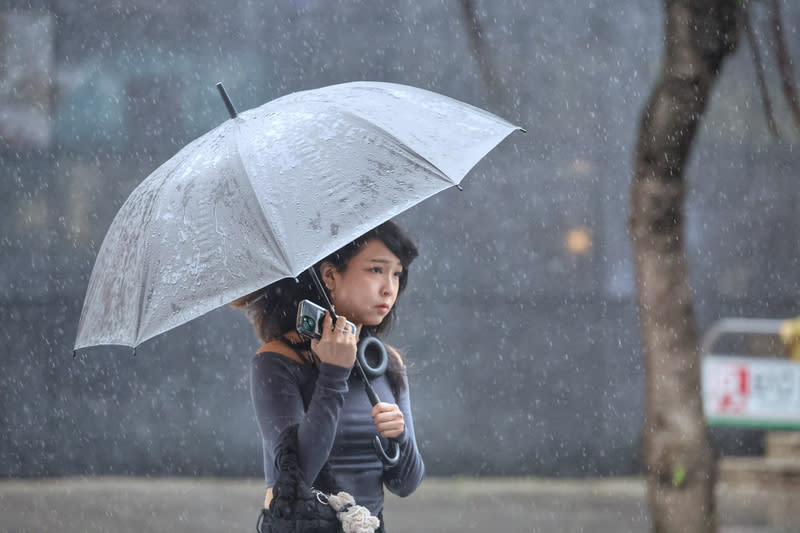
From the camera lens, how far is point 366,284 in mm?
2814

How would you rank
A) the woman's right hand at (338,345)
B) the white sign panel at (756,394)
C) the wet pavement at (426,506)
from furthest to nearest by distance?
the wet pavement at (426,506) → the white sign panel at (756,394) → the woman's right hand at (338,345)

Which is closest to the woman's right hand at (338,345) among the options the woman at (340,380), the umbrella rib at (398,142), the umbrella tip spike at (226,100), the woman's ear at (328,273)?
the woman at (340,380)

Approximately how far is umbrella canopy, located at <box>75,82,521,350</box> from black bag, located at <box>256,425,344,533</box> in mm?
457

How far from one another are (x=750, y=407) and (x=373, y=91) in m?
5.09

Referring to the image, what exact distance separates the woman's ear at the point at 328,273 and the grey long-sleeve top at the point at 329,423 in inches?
10.1

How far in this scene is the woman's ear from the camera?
2846 mm

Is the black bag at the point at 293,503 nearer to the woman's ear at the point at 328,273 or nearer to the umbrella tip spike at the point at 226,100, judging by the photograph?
the woman's ear at the point at 328,273

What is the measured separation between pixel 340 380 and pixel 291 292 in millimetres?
433

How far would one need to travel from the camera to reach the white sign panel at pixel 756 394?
7.05 m

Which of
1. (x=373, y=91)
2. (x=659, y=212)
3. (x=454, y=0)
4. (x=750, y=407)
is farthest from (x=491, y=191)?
(x=373, y=91)

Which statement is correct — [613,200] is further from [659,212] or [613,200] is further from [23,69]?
[23,69]

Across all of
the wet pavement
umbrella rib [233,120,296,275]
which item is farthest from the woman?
the wet pavement

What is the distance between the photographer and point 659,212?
5.38 metres

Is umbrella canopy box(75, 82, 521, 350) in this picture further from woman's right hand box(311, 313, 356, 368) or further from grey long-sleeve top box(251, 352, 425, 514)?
grey long-sleeve top box(251, 352, 425, 514)
